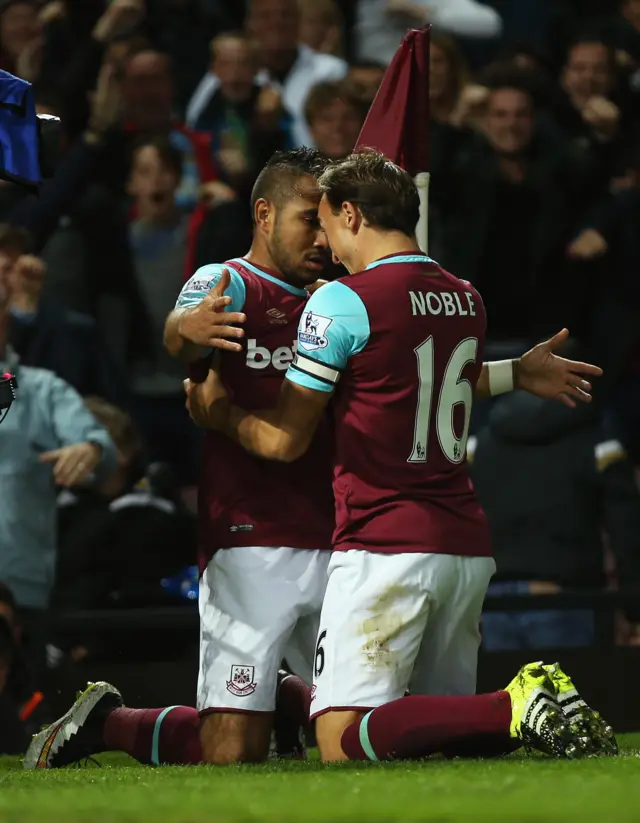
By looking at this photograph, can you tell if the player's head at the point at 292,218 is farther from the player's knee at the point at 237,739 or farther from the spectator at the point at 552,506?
the spectator at the point at 552,506

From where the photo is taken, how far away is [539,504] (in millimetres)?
7508

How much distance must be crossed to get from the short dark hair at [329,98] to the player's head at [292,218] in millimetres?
3453

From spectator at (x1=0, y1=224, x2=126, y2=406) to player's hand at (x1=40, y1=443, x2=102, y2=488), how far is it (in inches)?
48.1

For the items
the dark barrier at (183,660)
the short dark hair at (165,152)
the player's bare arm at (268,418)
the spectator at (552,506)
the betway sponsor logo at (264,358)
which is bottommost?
the dark barrier at (183,660)

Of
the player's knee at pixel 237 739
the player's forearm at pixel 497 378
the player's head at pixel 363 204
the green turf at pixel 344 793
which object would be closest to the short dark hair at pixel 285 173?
the player's head at pixel 363 204

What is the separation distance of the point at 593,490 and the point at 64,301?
2986mm

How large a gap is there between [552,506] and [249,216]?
91.2 inches

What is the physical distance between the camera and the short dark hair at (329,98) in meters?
8.67

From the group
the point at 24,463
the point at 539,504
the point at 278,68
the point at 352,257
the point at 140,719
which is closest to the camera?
the point at 352,257

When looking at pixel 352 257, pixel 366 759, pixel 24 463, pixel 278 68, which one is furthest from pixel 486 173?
pixel 366 759

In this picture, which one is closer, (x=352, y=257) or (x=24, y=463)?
(x=352, y=257)

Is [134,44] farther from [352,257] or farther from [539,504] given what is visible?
[352,257]

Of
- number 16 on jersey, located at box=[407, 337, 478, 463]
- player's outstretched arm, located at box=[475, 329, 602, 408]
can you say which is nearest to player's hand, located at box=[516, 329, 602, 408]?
player's outstretched arm, located at box=[475, 329, 602, 408]

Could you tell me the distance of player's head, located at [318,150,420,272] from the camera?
4.75 m
